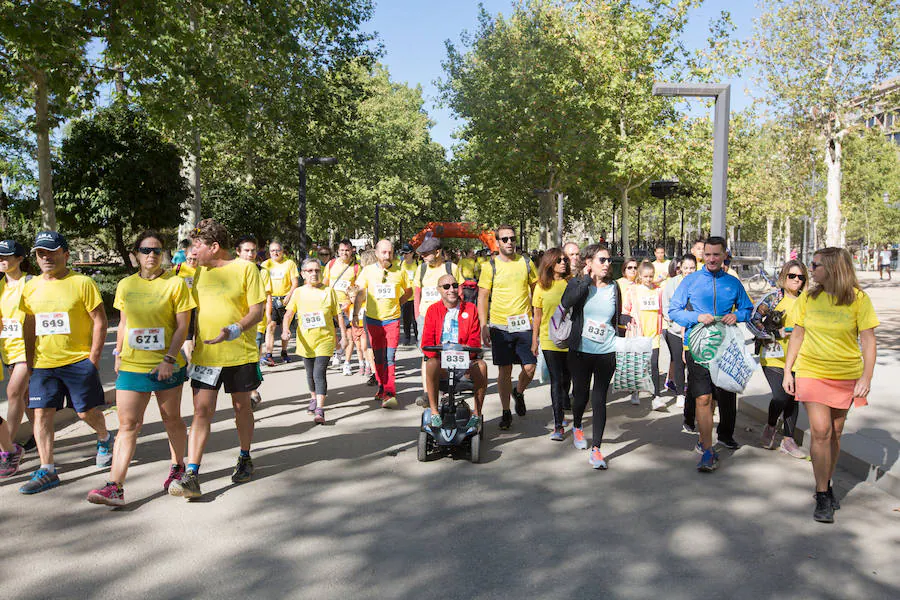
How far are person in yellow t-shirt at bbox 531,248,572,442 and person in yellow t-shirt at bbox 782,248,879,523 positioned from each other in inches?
89.5

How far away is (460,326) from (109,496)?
2.83m

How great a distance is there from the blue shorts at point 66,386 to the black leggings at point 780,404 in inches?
212

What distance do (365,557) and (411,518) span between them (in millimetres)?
658

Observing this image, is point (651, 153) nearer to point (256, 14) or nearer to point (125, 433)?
point (256, 14)

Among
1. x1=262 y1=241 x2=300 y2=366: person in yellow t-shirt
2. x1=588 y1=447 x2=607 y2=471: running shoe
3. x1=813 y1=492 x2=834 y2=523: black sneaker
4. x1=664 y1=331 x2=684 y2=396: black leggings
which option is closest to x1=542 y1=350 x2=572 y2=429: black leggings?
x1=588 y1=447 x2=607 y2=471: running shoe

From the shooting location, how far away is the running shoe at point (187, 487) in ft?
16.0

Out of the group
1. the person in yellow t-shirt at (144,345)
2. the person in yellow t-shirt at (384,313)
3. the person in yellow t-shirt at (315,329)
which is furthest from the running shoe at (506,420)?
the person in yellow t-shirt at (144,345)

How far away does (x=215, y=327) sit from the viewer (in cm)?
498

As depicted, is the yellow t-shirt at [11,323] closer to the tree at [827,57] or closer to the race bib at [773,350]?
the race bib at [773,350]

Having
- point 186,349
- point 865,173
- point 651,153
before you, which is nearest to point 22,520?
point 186,349

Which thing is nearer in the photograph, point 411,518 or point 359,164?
point 411,518

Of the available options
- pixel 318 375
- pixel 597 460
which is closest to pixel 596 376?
pixel 597 460

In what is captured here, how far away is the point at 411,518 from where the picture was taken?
4641 millimetres

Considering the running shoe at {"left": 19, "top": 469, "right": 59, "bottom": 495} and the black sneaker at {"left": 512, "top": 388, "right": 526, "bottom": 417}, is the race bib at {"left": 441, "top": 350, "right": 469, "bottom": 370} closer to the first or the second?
the black sneaker at {"left": 512, "top": 388, "right": 526, "bottom": 417}
